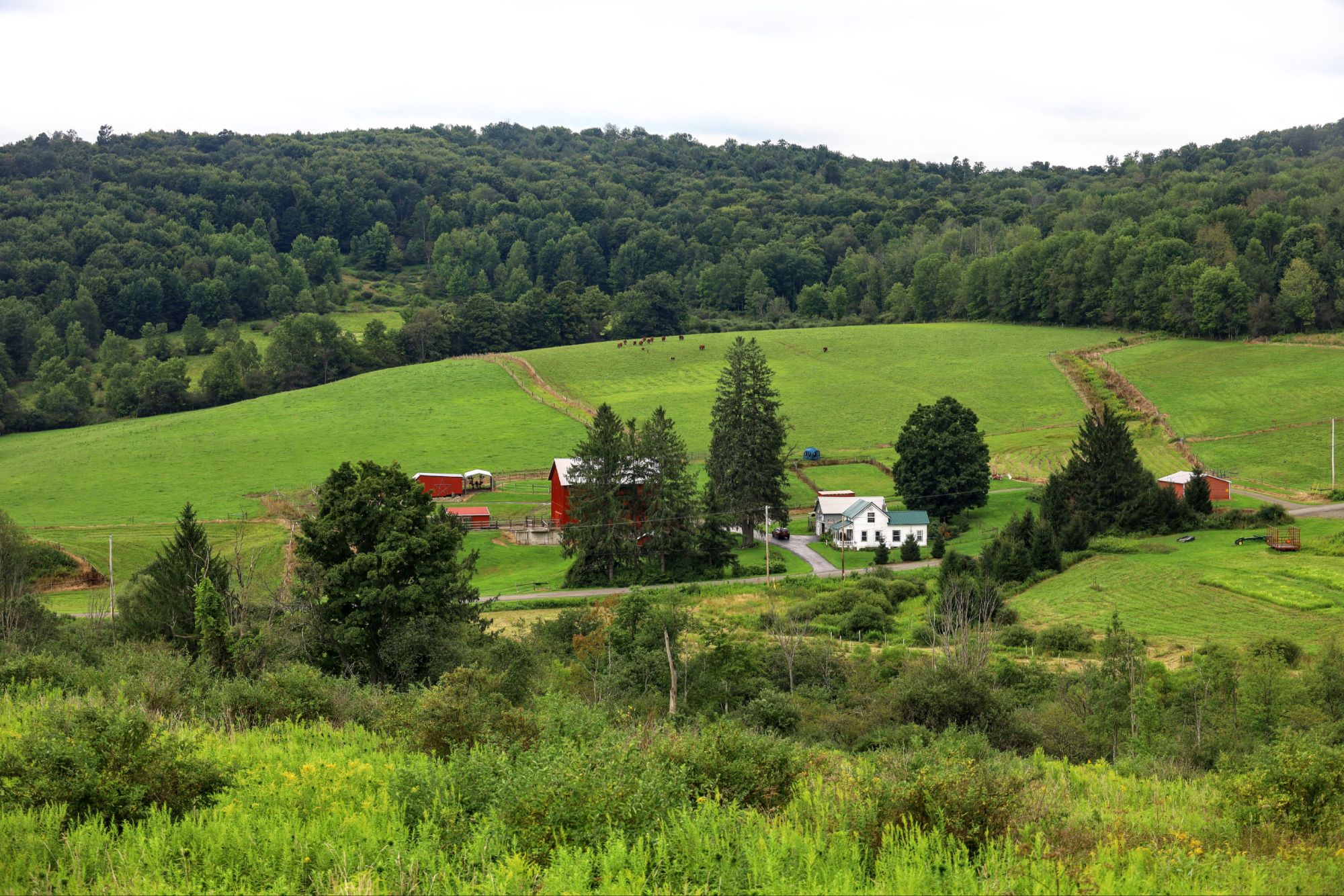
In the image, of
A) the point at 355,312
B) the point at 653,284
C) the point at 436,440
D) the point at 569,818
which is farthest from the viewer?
the point at 355,312

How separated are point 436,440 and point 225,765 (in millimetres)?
72737

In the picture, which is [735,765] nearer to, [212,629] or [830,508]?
[212,629]

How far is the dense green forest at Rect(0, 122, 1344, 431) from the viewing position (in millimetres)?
104125

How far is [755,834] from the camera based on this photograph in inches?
299

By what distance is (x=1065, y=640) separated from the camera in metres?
35.9

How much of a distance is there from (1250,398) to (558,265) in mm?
115328

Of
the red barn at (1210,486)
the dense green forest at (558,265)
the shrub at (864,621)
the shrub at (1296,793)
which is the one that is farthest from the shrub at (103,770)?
the dense green forest at (558,265)

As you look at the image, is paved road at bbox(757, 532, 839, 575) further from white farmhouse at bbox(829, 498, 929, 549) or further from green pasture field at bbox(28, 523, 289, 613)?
green pasture field at bbox(28, 523, 289, 613)

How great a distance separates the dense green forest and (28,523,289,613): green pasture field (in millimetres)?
39738

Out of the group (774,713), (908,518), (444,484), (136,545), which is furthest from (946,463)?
(136,545)

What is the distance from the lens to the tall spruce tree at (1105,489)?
54219mm

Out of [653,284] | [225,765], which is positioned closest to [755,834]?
[225,765]

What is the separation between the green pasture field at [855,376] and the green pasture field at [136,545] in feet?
105

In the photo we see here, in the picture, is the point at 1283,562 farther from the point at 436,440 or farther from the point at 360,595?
the point at 436,440
